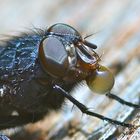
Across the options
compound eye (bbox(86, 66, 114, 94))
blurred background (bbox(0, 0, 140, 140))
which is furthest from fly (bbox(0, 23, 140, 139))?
blurred background (bbox(0, 0, 140, 140))

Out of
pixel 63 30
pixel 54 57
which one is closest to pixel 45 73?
pixel 54 57

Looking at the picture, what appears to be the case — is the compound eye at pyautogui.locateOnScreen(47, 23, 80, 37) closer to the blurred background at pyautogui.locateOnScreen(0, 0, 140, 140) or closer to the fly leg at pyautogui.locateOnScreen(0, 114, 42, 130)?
the blurred background at pyautogui.locateOnScreen(0, 0, 140, 140)

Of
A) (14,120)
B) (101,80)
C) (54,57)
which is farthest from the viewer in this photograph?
(14,120)

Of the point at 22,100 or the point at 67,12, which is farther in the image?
the point at 67,12

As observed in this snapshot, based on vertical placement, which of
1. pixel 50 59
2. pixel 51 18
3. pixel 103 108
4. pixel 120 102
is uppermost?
pixel 50 59

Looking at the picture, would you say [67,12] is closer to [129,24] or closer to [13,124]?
[129,24]

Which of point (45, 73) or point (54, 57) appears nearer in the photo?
point (54, 57)

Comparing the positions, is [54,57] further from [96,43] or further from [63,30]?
[96,43]

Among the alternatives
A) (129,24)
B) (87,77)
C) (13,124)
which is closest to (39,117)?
(13,124)
